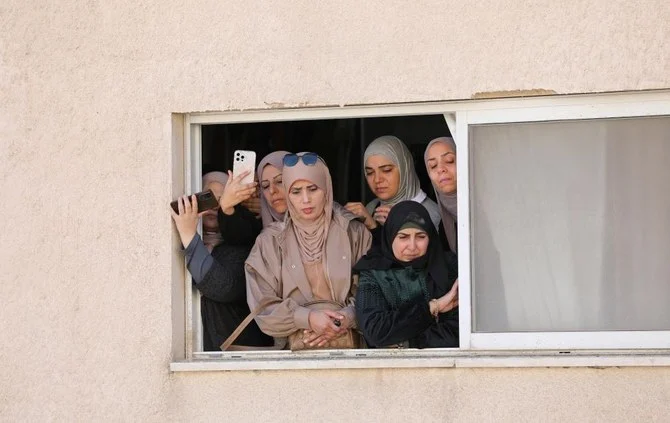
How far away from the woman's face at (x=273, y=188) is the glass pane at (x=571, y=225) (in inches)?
45.1

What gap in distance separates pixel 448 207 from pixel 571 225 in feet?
2.31

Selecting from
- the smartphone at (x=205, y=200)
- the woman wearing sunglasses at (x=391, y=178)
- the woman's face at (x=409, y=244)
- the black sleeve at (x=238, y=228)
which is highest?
the woman wearing sunglasses at (x=391, y=178)

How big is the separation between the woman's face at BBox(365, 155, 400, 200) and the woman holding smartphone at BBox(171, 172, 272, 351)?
0.70 m

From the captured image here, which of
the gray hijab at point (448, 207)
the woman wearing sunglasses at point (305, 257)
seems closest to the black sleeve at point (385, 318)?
the woman wearing sunglasses at point (305, 257)

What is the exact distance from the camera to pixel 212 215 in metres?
7.03

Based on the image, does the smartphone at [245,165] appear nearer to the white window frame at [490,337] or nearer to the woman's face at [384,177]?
the white window frame at [490,337]

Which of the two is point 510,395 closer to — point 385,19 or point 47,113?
point 385,19

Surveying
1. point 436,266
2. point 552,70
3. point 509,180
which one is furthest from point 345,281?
point 552,70

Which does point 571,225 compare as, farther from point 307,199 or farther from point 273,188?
point 273,188

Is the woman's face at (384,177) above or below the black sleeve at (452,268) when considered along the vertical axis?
above

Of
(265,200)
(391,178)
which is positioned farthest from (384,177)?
(265,200)

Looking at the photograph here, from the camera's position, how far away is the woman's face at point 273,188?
23.5 feet

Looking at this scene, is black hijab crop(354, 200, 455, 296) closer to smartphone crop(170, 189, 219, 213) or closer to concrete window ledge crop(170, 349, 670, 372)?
concrete window ledge crop(170, 349, 670, 372)

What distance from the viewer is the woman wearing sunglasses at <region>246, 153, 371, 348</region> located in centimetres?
670
